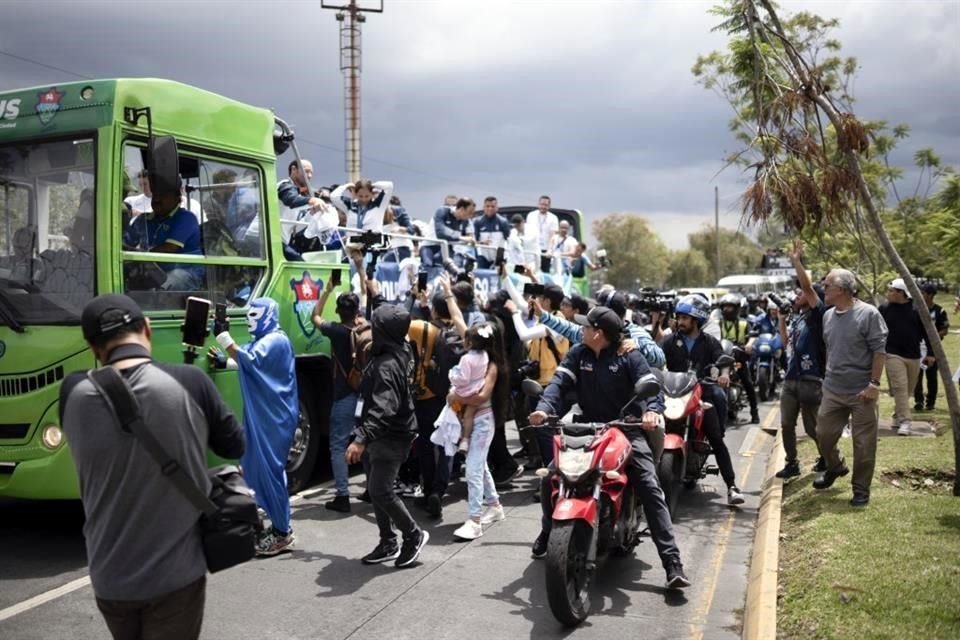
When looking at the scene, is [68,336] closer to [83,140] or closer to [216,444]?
[83,140]

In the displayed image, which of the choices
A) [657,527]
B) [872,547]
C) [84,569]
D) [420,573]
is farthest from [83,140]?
[872,547]

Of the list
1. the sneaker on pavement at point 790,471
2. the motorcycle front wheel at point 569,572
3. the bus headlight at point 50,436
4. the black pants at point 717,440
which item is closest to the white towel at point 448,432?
the motorcycle front wheel at point 569,572

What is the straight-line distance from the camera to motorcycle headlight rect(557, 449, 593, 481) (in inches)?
199

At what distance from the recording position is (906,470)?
26.5 ft

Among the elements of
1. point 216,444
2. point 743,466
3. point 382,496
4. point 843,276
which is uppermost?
point 843,276

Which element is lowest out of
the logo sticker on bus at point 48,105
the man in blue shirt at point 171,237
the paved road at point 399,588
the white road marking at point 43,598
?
the paved road at point 399,588

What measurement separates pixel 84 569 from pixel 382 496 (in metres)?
2.06

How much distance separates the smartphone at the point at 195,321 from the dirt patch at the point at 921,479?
591cm

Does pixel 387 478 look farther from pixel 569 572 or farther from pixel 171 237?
pixel 171 237

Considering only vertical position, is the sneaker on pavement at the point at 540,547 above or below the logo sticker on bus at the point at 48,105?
below

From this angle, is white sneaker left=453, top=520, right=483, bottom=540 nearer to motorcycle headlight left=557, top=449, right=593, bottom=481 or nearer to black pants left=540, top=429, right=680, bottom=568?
black pants left=540, top=429, right=680, bottom=568

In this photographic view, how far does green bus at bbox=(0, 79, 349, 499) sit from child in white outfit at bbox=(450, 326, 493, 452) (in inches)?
69.4

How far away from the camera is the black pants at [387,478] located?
582cm

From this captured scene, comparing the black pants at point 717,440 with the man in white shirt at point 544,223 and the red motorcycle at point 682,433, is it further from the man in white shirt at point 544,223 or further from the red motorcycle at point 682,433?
the man in white shirt at point 544,223
